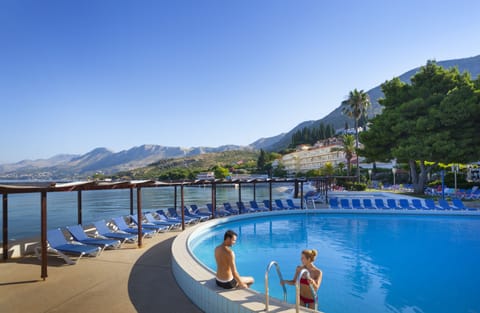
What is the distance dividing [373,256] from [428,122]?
647 inches

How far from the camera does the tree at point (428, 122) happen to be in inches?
808

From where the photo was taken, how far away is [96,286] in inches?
199

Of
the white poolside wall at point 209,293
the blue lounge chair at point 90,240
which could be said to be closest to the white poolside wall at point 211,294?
the white poolside wall at point 209,293

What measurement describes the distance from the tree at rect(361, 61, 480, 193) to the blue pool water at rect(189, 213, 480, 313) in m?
7.62

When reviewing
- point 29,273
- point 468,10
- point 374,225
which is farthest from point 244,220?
point 468,10

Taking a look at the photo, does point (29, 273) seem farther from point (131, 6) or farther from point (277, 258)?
point (131, 6)

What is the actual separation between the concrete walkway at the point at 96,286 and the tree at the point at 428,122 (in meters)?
20.9

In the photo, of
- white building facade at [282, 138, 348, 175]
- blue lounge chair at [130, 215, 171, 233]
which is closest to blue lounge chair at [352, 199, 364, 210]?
blue lounge chair at [130, 215, 171, 233]

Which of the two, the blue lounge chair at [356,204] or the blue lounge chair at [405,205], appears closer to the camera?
the blue lounge chair at [405,205]

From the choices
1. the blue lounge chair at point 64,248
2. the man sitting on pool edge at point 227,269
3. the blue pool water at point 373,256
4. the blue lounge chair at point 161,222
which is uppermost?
the man sitting on pool edge at point 227,269

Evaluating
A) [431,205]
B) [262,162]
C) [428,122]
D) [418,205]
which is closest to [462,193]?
[428,122]

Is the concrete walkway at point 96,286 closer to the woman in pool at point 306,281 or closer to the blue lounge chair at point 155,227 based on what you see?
the woman in pool at point 306,281

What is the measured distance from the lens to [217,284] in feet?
13.4

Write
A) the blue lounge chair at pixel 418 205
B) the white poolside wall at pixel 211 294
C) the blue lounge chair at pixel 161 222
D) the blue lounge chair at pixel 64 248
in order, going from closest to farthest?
the white poolside wall at pixel 211 294, the blue lounge chair at pixel 64 248, the blue lounge chair at pixel 161 222, the blue lounge chair at pixel 418 205
